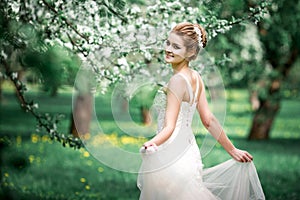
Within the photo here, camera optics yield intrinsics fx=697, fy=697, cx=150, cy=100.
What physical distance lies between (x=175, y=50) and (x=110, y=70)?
1.87 m

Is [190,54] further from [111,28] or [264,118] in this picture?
[264,118]

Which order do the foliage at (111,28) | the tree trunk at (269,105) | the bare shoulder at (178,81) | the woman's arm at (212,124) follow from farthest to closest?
the tree trunk at (269,105), the foliage at (111,28), the woman's arm at (212,124), the bare shoulder at (178,81)

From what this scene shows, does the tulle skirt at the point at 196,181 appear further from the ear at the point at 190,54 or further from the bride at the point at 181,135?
the ear at the point at 190,54

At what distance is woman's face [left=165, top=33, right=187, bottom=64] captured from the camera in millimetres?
4398

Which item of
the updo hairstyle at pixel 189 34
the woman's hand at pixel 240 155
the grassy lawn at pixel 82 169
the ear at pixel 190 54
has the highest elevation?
the updo hairstyle at pixel 189 34

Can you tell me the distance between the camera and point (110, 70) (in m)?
6.19

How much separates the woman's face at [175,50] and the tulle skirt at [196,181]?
574 mm

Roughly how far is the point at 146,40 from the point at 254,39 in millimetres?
7735

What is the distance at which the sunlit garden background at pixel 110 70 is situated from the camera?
4.63 m

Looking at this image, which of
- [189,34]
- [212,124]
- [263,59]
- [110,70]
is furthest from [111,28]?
[263,59]

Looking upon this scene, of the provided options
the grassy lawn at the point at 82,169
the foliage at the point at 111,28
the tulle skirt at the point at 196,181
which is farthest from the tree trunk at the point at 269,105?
the tulle skirt at the point at 196,181

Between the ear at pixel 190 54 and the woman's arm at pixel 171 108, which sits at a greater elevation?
the ear at pixel 190 54

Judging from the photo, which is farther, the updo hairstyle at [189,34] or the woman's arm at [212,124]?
the woman's arm at [212,124]

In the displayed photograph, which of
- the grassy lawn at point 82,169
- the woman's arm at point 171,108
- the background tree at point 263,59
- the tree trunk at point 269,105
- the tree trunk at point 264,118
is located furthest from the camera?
the tree trunk at point 264,118
